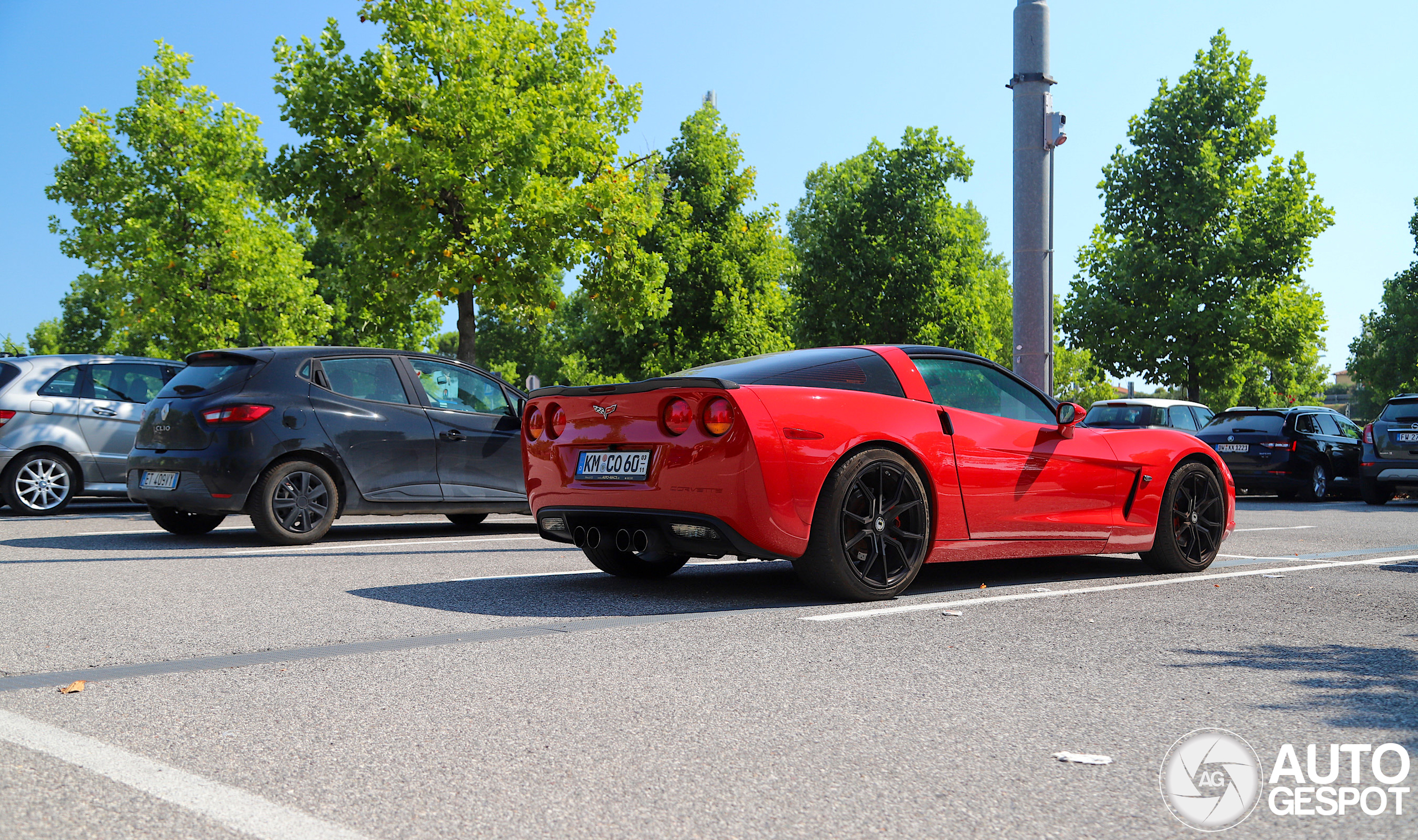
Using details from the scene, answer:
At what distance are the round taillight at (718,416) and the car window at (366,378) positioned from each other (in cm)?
470

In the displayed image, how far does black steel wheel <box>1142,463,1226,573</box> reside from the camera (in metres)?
7.45

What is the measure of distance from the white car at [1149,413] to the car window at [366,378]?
13017mm

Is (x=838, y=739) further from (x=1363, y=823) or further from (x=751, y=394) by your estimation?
(x=751, y=394)

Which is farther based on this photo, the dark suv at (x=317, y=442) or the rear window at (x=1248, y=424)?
the rear window at (x=1248, y=424)

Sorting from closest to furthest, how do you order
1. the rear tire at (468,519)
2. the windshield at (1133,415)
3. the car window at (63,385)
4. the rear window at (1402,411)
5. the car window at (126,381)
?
1. the rear tire at (468,519)
2. the car window at (63,385)
3. the car window at (126,381)
4. the rear window at (1402,411)
5. the windshield at (1133,415)

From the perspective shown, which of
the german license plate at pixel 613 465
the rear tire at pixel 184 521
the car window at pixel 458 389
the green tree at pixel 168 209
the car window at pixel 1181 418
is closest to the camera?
the german license plate at pixel 613 465

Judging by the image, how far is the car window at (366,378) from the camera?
9.42 m

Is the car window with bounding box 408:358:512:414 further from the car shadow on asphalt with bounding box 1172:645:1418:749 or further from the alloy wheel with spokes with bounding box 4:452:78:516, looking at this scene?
the car shadow on asphalt with bounding box 1172:645:1418:749

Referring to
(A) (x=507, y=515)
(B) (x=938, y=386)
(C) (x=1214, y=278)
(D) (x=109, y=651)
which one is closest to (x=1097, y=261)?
(C) (x=1214, y=278)

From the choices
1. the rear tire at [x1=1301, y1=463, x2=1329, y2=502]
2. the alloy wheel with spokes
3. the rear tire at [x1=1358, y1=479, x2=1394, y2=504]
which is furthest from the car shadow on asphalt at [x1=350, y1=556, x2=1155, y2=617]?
the rear tire at [x1=1301, y1=463, x2=1329, y2=502]

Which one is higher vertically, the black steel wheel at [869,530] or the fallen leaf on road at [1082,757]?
the black steel wheel at [869,530]

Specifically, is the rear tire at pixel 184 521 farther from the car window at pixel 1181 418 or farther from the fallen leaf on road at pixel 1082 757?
the car window at pixel 1181 418

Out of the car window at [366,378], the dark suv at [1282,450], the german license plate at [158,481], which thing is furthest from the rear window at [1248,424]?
the german license plate at [158,481]

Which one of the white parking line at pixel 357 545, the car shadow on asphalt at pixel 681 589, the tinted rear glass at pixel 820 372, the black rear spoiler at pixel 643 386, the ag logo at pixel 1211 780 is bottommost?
the ag logo at pixel 1211 780
